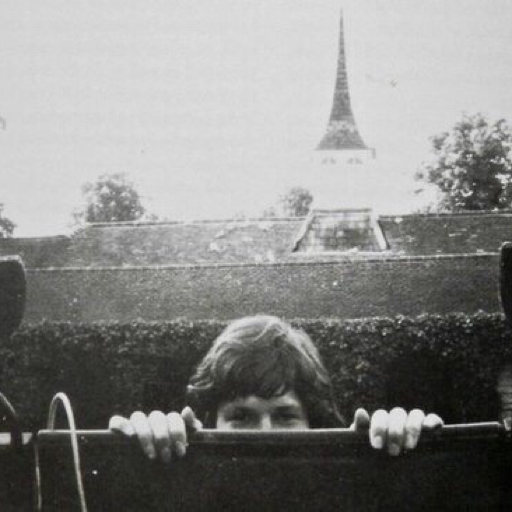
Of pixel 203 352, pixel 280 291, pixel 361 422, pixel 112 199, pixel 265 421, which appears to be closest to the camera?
pixel 361 422

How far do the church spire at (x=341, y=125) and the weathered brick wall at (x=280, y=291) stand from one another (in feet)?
79.5

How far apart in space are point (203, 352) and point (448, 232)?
9982 millimetres

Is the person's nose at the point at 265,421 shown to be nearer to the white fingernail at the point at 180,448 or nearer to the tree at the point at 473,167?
the white fingernail at the point at 180,448

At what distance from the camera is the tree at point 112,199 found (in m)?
46.9

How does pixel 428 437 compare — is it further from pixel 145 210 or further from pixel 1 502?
pixel 145 210

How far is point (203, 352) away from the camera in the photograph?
11.5 meters

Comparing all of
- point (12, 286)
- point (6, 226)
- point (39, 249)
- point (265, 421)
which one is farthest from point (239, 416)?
point (6, 226)

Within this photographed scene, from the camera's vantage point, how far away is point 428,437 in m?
1.33

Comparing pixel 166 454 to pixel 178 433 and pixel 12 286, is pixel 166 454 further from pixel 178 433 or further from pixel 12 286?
pixel 12 286

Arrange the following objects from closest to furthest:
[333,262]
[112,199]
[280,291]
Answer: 1. [280,291]
2. [333,262]
3. [112,199]

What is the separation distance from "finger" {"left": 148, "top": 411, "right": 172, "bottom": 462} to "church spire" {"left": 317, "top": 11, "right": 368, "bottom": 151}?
3576 cm

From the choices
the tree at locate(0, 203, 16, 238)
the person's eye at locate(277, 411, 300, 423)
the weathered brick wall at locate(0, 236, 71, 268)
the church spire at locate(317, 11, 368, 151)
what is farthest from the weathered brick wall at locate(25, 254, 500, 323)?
the church spire at locate(317, 11, 368, 151)

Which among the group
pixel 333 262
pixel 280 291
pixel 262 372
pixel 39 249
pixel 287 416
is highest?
pixel 39 249

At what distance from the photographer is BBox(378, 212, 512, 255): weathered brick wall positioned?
18.9m
